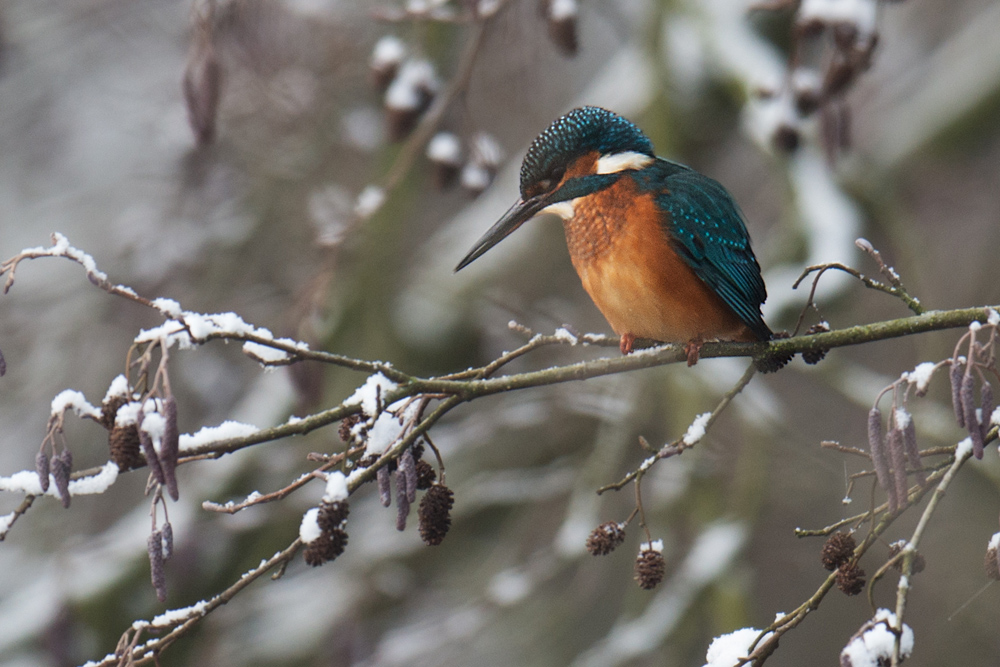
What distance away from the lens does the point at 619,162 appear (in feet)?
7.93

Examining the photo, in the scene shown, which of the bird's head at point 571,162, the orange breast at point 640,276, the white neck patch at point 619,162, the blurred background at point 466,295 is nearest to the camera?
the orange breast at point 640,276

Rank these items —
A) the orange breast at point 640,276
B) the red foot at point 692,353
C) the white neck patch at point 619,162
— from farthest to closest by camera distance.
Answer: the white neck patch at point 619,162
the orange breast at point 640,276
the red foot at point 692,353

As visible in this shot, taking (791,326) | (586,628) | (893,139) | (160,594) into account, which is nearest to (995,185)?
(893,139)

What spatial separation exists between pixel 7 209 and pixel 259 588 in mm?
2609

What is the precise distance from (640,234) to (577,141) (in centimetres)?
29

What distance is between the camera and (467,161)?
2.85m

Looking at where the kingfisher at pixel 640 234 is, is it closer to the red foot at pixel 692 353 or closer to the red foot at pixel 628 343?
the red foot at pixel 628 343

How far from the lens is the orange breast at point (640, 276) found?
2.18 m

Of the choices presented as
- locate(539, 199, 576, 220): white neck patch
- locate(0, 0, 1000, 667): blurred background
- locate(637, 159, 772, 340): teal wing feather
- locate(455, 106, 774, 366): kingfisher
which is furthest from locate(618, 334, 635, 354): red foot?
locate(0, 0, 1000, 667): blurred background

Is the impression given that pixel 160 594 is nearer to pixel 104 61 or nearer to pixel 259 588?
pixel 259 588

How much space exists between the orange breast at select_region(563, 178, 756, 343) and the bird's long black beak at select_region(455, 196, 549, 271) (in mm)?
108

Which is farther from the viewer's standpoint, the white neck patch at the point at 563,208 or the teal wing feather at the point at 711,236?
the white neck patch at the point at 563,208

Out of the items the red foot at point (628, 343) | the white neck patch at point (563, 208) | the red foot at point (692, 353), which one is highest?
the white neck patch at point (563, 208)

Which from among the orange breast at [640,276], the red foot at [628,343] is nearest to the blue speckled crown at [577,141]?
the orange breast at [640,276]
